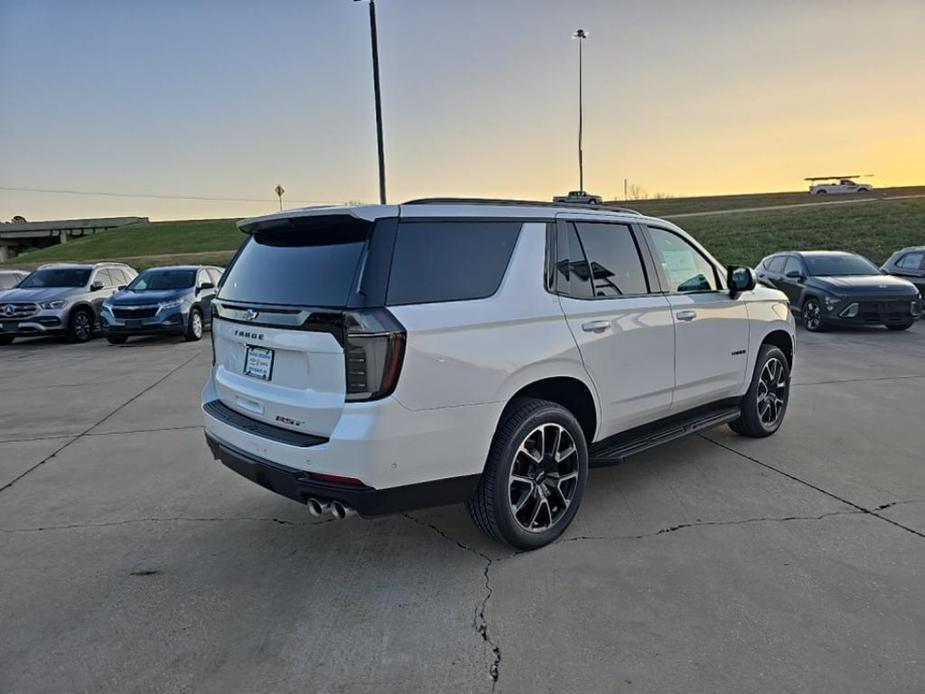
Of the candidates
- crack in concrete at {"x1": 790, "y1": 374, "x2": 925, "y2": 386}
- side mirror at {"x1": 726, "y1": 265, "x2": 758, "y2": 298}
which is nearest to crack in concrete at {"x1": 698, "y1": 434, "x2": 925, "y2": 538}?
side mirror at {"x1": 726, "y1": 265, "x2": 758, "y2": 298}

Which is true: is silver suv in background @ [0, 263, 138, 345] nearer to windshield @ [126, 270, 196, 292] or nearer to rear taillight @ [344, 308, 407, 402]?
windshield @ [126, 270, 196, 292]

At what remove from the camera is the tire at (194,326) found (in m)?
13.1

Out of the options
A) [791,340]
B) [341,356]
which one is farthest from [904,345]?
[341,356]

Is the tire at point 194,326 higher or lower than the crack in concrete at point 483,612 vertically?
higher

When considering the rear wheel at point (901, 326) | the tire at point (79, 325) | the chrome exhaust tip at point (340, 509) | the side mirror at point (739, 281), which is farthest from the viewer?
the tire at point (79, 325)

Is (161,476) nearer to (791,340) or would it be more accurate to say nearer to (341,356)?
(341,356)

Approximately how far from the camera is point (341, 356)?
285 centimetres

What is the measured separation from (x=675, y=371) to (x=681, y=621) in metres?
1.93

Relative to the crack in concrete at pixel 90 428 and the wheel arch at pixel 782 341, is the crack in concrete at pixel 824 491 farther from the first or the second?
the crack in concrete at pixel 90 428

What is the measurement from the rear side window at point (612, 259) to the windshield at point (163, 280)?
38.5 ft

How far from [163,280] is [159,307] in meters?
1.50

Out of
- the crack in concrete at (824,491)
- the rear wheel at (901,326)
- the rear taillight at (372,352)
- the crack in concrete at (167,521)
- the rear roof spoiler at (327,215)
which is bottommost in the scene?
the crack in concrete at (167,521)

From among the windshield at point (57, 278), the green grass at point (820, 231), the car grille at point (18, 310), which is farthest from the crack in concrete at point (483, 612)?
the green grass at point (820, 231)

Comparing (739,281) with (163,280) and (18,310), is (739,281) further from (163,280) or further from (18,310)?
(18,310)
